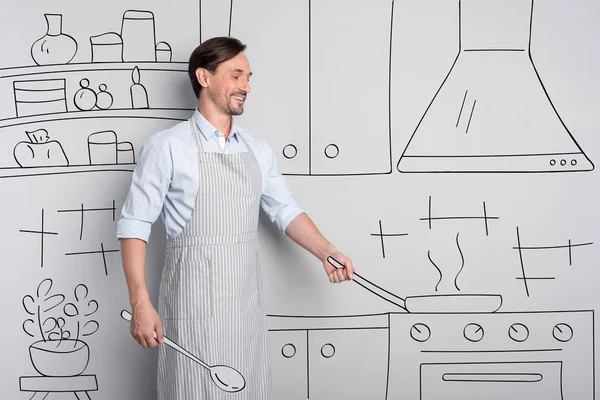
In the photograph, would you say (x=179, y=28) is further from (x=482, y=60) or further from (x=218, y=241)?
(x=482, y=60)

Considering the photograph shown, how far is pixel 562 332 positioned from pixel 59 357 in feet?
4.84

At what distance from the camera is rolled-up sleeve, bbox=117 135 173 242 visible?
134cm

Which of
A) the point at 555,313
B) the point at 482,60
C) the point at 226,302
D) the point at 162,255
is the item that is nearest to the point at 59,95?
the point at 162,255

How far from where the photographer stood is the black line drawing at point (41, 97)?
1.69 m

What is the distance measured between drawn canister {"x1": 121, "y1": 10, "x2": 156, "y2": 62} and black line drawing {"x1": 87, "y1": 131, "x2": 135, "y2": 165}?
23cm

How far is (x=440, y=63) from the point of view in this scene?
68.4 inches

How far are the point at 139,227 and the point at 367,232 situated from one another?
69cm

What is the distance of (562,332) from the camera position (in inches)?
70.4

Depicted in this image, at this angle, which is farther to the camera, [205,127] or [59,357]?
[59,357]

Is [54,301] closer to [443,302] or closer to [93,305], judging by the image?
[93,305]

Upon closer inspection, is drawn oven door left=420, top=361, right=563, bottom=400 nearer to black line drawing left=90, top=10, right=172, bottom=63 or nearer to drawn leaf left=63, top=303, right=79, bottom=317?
drawn leaf left=63, top=303, right=79, bottom=317

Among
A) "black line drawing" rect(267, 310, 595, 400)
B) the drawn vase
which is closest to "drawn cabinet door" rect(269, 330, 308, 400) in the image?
"black line drawing" rect(267, 310, 595, 400)

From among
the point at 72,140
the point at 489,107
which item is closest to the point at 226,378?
the point at 72,140

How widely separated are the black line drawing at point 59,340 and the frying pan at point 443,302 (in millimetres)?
799
